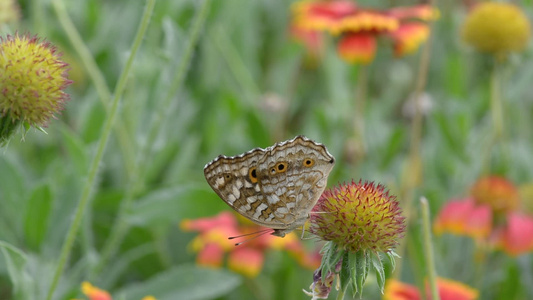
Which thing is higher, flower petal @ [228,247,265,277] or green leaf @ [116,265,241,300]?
flower petal @ [228,247,265,277]

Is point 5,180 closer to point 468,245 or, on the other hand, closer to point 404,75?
point 468,245

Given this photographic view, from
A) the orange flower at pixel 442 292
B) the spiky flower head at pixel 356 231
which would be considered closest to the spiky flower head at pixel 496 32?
the orange flower at pixel 442 292

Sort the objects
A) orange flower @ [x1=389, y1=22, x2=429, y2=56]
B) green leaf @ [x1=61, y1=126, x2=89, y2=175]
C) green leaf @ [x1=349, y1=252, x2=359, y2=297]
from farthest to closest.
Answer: orange flower @ [x1=389, y1=22, x2=429, y2=56]
green leaf @ [x1=61, y1=126, x2=89, y2=175]
green leaf @ [x1=349, y1=252, x2=359, y2=297]

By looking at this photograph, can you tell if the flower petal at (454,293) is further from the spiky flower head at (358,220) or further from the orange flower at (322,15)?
the orange flower at (322,15)

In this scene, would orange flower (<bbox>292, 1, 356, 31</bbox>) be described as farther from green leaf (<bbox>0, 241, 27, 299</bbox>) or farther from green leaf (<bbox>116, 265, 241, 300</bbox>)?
green leaf (<bbox>0, 241, 27, 299</bbox>)

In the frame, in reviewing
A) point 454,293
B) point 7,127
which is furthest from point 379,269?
point 454,293

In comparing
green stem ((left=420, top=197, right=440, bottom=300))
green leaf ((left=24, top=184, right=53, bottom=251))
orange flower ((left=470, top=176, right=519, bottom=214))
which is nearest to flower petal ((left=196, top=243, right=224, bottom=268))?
green leaf ((left=24, top=184, right=53, bottom=251))
